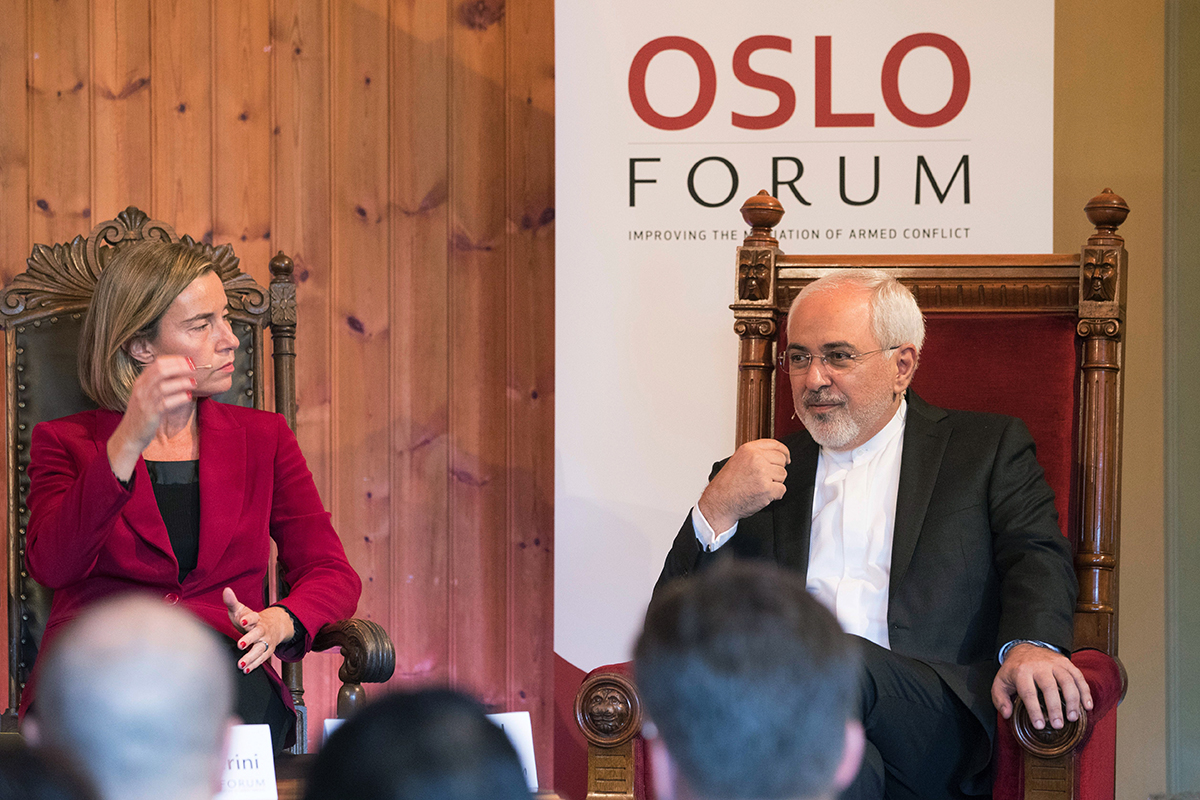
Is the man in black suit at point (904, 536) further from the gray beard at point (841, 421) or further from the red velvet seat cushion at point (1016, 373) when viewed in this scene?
the red velvet seat cushion at point (1016, 373)

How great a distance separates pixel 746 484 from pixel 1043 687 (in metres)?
0.64

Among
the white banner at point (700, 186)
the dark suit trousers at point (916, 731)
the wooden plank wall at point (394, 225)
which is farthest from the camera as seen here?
the wooden plank wall at point (394, 225)

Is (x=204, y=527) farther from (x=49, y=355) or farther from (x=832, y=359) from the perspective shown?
(x=832, y=359)

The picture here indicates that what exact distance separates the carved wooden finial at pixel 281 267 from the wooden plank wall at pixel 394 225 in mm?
623

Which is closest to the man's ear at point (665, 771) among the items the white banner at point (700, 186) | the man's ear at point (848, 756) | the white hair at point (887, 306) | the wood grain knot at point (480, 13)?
the man's ear at point (848, 756)

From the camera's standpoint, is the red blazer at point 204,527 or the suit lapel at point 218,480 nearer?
the red blazer at point 204,527

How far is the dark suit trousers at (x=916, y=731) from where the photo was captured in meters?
1.95

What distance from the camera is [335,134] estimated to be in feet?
10.8

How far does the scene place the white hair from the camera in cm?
238

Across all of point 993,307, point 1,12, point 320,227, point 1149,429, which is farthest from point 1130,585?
point 1,12

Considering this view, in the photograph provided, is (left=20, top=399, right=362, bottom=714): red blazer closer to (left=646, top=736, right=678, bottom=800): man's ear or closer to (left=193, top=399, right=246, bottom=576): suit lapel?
(left=193, top=399, right=246, bottom=576): suit lapel

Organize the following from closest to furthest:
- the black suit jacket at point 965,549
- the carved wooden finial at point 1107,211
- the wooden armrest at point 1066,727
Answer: the wooden armrest at point 1066,727 < the black suit jacket at point 965,549 < the carved wooden finial at point 1107,211

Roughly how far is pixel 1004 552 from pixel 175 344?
165 centimetres

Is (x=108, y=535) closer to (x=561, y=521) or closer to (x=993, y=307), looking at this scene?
(x=561, y=521)
